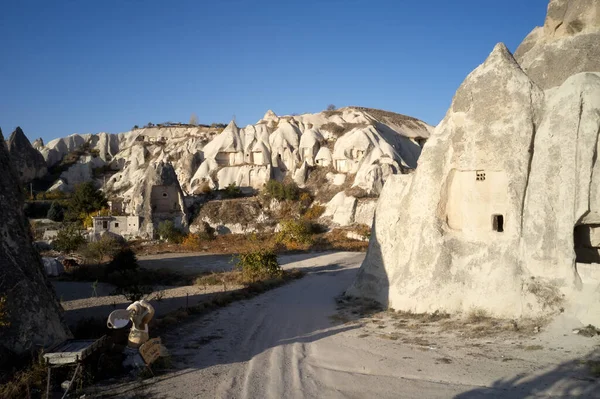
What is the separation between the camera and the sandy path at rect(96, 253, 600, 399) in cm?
606

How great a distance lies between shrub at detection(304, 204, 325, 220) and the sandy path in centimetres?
2709

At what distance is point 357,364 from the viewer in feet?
24.2

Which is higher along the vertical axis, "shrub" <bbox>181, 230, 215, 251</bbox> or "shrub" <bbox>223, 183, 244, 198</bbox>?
"shrub" <bbox>223, 183, 244, 198</bbox>

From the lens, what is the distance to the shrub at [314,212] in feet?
124

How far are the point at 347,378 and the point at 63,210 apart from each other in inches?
1575

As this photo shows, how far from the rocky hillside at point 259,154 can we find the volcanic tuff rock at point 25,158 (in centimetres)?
203

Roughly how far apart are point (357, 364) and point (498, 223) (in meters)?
4.66

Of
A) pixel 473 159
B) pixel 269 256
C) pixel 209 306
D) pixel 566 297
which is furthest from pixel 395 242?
pixel 269 256

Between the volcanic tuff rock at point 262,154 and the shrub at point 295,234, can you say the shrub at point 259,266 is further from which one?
the volcanic tuff rock at point 262,154

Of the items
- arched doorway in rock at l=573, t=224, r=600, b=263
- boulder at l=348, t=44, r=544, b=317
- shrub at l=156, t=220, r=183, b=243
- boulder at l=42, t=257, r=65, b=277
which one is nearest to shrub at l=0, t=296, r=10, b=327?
boulder at l=348, t=44, r=544, b=317

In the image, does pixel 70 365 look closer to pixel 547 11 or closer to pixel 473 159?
pixel 473 159

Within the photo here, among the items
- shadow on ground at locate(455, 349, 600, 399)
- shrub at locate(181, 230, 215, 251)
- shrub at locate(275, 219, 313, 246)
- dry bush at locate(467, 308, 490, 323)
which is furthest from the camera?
shrub at locate(181, 230, 215, 251)

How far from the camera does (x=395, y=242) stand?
37.8 ft

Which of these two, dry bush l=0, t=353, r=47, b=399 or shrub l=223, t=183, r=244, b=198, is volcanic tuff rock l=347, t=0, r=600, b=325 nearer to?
dry bush l=0, t=353, r=47, b=399
